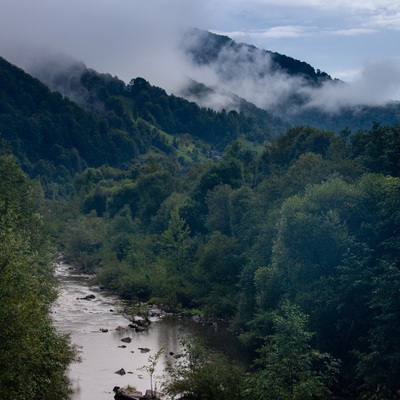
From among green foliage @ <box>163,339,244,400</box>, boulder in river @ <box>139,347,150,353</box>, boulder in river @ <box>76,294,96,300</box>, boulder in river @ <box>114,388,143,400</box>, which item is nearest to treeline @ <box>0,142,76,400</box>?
boulder in river @ <box>114,388,143,400</box>

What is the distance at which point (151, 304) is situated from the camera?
220 ft

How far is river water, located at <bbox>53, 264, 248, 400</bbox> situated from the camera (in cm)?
4091

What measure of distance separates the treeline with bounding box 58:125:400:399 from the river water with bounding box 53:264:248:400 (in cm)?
375

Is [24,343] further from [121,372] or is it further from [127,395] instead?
[121,372]

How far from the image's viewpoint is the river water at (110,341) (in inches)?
1610

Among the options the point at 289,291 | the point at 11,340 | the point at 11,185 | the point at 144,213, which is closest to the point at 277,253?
the point at 289,291

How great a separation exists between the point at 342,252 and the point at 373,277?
462 centimetres

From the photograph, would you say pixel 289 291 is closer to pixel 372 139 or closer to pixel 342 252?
pixel 342 252

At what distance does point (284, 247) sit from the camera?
45.6 meters

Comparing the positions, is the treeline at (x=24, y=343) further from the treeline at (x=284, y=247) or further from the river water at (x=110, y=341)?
the treeline at (x=284, y=247)

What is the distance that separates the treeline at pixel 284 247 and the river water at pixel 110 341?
12.3ft

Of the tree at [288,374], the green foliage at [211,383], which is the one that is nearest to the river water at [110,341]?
the green foliage at [211,383]

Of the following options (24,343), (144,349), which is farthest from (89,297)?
(24,343)

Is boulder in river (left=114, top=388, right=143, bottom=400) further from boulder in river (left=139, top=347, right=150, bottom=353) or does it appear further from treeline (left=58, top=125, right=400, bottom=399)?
boulder in river (left=139, top=347, right=150, bottom=353)
